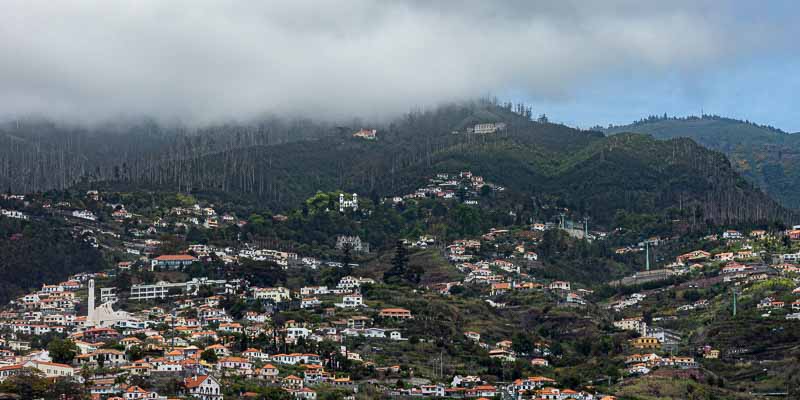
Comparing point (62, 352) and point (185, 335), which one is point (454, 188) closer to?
point (185, 335)

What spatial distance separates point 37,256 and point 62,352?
36.3 meters

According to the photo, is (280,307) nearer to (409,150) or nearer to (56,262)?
(56,262)

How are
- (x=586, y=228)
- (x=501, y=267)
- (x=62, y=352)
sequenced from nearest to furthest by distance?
(x=62, y=352)
(x=501, y=267)
(x=586, y=228)

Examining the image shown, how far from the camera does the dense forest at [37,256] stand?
12500 centimetres

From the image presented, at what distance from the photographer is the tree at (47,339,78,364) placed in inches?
3679

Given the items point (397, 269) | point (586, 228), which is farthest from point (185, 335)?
point (586, 228)

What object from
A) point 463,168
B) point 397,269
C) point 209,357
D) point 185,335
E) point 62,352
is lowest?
point 209,357

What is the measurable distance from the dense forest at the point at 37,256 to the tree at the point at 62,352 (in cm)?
2821

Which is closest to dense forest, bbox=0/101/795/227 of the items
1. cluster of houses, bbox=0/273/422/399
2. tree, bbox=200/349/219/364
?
cluster of houses, bbox=0/273/422/399

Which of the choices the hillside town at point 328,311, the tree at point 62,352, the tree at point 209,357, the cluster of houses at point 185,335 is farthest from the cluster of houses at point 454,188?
the tree at point 62,352

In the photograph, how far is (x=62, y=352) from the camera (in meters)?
93.5

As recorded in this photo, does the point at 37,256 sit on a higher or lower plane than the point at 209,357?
higher

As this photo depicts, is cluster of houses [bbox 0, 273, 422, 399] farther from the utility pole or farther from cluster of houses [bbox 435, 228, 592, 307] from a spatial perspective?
the utility pole

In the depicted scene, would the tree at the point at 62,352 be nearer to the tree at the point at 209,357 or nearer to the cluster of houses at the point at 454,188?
the tree at the point at 209,357
